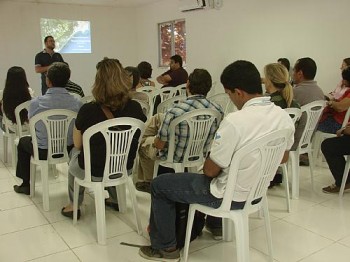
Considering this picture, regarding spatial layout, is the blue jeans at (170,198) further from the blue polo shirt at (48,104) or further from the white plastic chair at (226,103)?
the white plastic chair at (226,103)

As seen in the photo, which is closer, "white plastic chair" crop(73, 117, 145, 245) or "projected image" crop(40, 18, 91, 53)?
"white plastic chair" crop(73, 117, 145, 245)

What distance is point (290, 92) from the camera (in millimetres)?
2930

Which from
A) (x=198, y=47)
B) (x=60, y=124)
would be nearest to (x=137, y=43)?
(x=198, y=47)

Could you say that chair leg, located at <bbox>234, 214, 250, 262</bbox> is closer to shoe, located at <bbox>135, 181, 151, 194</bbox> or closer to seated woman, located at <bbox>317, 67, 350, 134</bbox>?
shoe, located at <bbox>135, 181, 151, 194</bbox>

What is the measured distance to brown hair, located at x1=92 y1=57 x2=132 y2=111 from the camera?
2273 mm

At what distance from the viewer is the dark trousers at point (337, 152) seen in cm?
313

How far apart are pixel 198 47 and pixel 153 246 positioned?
5725 millimetres

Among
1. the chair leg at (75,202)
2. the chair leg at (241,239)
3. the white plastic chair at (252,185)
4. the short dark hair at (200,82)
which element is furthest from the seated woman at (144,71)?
the chair leg at (241,239)

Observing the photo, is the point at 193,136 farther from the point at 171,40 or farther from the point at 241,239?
the point at 171,40

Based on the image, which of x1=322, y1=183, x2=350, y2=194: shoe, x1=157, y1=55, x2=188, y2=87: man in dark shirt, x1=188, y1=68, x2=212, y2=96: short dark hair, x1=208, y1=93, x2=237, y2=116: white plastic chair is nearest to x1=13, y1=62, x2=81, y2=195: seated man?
x1=188, y1=68, x2=212, y2=96: short dark hair

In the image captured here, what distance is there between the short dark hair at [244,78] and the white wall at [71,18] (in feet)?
23.5

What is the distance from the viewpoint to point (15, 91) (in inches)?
137

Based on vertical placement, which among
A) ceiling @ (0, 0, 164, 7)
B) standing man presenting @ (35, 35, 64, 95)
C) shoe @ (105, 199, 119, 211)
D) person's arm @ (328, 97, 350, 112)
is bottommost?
shoe @ (105, 199, 119, 211)

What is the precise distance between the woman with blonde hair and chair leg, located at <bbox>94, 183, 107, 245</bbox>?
60.5 inches
